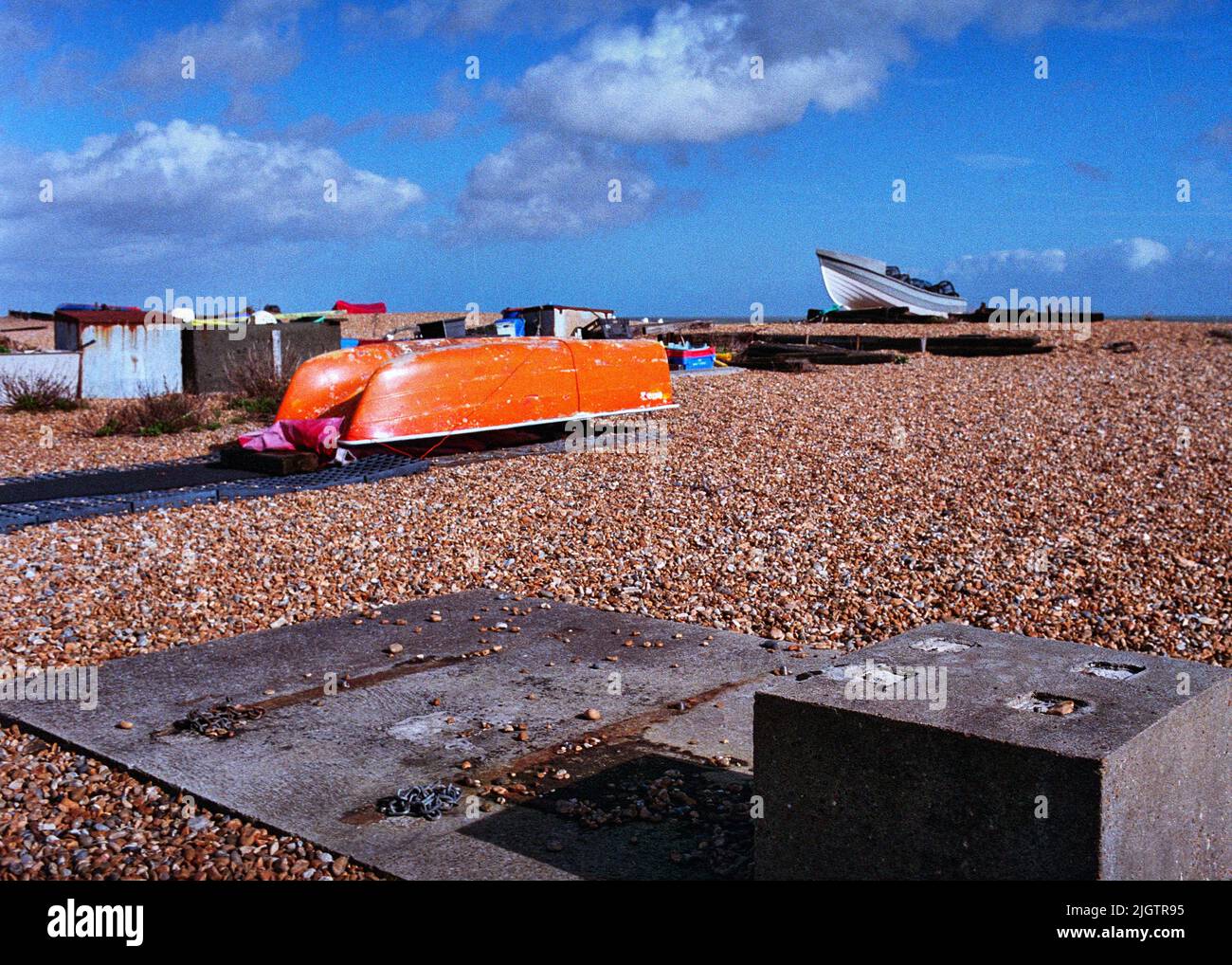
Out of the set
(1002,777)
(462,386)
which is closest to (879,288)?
(462,386)

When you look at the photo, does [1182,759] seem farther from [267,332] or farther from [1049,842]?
[267,332]

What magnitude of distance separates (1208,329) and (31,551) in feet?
80.8

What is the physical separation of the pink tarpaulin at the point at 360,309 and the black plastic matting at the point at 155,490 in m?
31.5

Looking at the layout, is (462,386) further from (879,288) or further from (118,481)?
(879,288)

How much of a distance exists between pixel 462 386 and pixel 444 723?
307 inches

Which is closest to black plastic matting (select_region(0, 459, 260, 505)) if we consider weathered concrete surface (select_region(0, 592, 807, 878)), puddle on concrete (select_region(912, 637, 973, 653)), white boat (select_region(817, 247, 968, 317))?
weathered concrete surface (select_region(0, 592, 807, 878))

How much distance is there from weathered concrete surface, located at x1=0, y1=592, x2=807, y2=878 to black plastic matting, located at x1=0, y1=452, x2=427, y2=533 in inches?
152

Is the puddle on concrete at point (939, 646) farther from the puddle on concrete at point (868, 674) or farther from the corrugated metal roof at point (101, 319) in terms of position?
the corrugated metal roof at point (101, 319)

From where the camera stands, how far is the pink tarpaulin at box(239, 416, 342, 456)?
1147 centimetres

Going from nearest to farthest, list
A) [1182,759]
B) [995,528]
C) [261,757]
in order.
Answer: [1182,759] < [261,757] < [995,528]

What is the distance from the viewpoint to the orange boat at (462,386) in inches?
468

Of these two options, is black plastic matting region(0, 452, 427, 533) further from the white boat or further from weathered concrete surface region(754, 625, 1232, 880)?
the white boat
